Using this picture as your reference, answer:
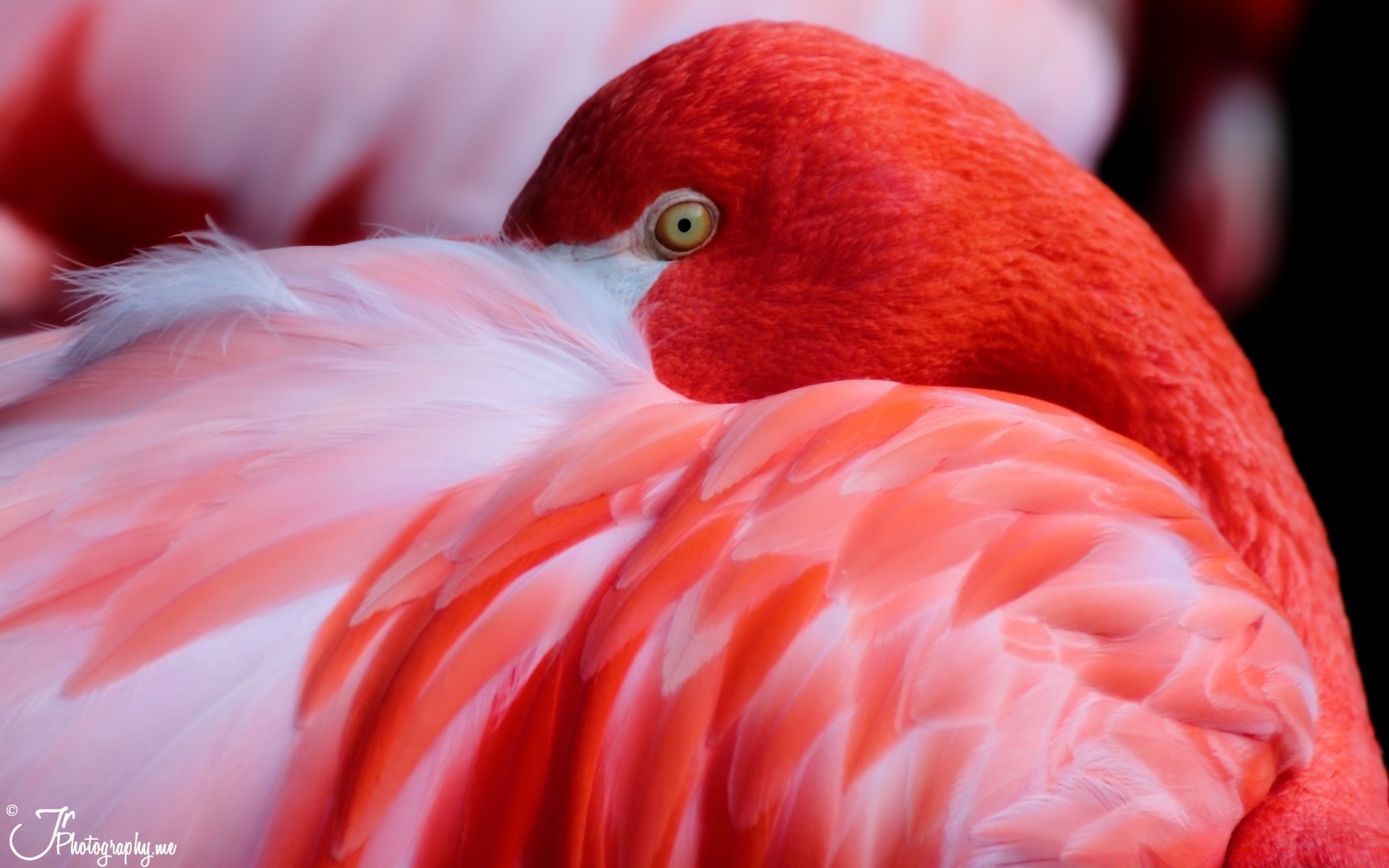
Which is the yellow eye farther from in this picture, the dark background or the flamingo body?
the dark background

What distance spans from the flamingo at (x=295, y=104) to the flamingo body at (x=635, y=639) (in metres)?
0.46

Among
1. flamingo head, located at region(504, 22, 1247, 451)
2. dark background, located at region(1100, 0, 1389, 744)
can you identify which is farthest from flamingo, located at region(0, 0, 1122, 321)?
dark background, located at region(1100, 0, 1389, 744)

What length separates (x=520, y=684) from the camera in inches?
20.2

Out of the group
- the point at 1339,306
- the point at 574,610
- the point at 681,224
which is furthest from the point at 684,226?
the point at 1339,306

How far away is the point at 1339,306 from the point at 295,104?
3.24 ft

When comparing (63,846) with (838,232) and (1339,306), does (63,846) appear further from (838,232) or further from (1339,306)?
(1339,306)

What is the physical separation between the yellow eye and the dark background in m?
0.70

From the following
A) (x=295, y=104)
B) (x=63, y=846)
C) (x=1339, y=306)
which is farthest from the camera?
(x=1339, y=306)

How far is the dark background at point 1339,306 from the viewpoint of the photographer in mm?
1088

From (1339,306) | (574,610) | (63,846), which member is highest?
(1339,306)

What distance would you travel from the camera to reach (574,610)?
52 cm

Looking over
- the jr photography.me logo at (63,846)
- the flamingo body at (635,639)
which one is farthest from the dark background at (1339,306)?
the jr photography.me logo at (63,846)

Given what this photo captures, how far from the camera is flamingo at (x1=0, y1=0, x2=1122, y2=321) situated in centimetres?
96

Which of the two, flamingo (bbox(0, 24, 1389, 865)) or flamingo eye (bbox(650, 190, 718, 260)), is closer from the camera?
flamingo (bbox(0, 24, 1389, 865))
